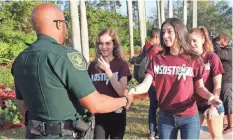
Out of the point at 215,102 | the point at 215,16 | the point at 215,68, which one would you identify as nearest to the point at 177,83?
the point at 215,102

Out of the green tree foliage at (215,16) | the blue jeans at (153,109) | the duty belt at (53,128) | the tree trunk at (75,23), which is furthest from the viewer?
the green tree foliage at (215,16)

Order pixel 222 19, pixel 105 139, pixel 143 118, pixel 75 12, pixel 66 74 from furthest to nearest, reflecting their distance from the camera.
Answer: pixel 222 19
pixel 75 12
pixel 143 118
pixel 105 139
pixel 66 74

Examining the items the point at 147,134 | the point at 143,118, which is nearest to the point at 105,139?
the point at 147,134

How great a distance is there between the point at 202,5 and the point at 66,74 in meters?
59.3

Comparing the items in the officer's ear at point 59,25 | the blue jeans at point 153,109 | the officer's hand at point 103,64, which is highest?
the officer's ear at point 59,25

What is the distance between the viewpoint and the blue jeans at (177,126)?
10.1ft

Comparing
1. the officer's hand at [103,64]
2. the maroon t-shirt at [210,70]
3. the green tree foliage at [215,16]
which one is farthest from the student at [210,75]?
the green tree foliage at [215,16]

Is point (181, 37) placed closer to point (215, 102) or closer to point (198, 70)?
point (198, 70)

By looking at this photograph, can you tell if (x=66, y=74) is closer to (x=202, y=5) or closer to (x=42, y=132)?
(x=42, y=132)

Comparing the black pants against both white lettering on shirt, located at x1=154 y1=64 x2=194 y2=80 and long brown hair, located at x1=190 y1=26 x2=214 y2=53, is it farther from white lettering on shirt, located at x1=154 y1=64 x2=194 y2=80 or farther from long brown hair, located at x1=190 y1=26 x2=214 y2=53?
→ long brown hair, located at x1=190 y1=26 x2=214 y2=53

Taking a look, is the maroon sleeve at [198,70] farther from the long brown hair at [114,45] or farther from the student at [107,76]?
the long brown hair at [114,45]

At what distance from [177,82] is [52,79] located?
1.32m

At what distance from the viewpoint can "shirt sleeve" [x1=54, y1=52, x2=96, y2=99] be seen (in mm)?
2131

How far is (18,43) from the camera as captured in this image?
67.1ft
